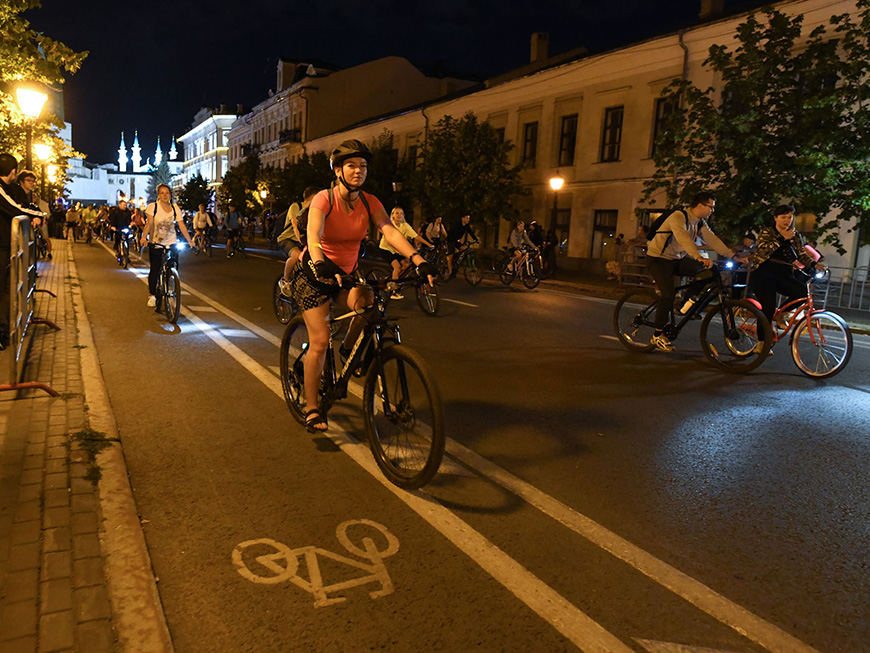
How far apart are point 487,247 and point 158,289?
79.8 ft

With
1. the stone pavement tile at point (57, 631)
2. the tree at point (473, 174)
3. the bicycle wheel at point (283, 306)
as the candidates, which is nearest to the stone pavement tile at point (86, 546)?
the stone pavement tile at point (57, 631)

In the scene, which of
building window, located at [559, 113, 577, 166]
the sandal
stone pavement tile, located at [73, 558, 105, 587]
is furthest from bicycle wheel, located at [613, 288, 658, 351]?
building window, located at [559, 113, 577, 166]

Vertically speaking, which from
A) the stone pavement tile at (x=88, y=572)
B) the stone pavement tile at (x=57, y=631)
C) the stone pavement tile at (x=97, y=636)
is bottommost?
the stone pavement tile at (x=97, y=636)

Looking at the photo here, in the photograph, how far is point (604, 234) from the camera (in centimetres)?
2730

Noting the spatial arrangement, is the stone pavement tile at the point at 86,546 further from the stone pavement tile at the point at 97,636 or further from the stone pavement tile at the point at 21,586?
the stone pavement tile at the point at 97,636

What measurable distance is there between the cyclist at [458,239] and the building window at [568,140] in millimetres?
11798

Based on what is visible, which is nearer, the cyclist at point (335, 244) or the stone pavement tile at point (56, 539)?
the stone pavement tile at point (56, 539)

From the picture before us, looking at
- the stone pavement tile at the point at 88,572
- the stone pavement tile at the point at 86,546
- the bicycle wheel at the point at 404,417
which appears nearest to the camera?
the stone pavement tile at the point at 88,572

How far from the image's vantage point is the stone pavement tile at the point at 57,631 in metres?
Result: 2.44

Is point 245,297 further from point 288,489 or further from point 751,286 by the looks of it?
point 288,489

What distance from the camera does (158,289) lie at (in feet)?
33.8

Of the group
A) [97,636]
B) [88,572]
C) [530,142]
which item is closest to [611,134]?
[530,142]

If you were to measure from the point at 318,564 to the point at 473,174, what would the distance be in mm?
25603

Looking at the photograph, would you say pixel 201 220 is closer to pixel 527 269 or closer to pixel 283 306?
pixel 527 269
